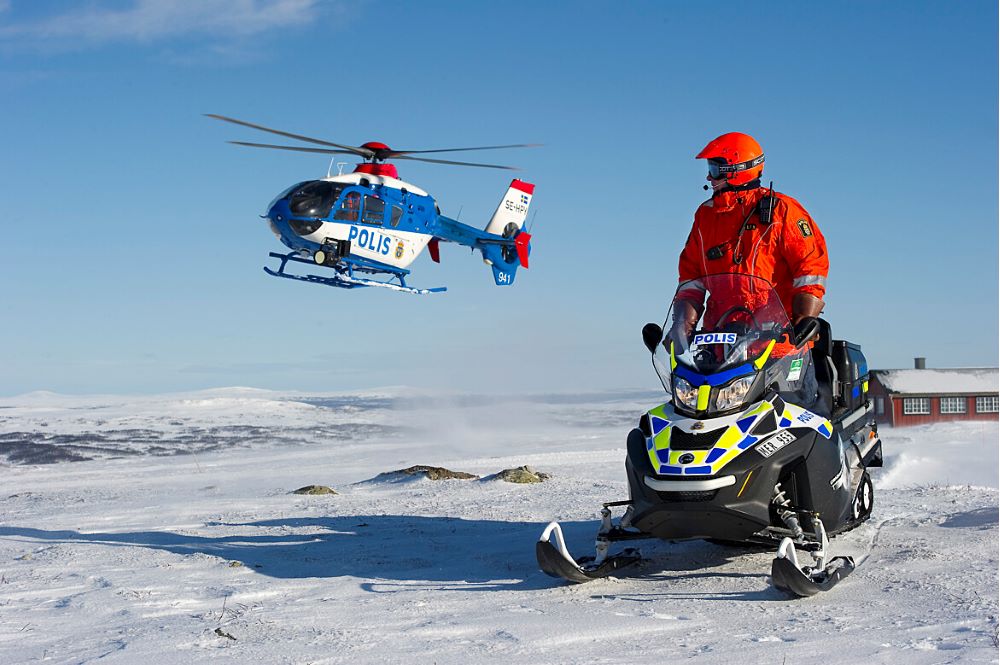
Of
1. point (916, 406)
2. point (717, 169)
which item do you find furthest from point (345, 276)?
point (916, 406)

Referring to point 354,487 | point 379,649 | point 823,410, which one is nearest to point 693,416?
point 823,410

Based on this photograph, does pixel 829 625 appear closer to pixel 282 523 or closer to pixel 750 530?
pixel 750 530

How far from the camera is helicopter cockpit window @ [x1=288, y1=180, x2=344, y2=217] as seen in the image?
1956cm

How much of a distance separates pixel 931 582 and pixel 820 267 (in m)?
2.07

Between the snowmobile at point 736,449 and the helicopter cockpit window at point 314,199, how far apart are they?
47.7 feet

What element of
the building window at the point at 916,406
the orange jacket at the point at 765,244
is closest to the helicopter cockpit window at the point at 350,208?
the orange jacket at the point at 765,244

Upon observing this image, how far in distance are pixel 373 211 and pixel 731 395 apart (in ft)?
52.3

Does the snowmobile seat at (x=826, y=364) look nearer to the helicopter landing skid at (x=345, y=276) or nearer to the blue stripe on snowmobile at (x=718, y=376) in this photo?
the blue stripe on snowmobile at (x=718, y=376)

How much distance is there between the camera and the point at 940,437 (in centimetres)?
2956

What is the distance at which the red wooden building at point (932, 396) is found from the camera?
39.6 meters

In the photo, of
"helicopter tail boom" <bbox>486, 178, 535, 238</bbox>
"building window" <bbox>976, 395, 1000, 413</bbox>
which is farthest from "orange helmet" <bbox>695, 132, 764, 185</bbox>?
"building window" <bbox>976, 395, 1000, 413</bbox>

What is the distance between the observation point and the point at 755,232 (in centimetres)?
638

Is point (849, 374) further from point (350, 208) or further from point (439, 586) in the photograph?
point (350, 208)

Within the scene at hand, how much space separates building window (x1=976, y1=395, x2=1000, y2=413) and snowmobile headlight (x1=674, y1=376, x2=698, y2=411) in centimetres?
4003
